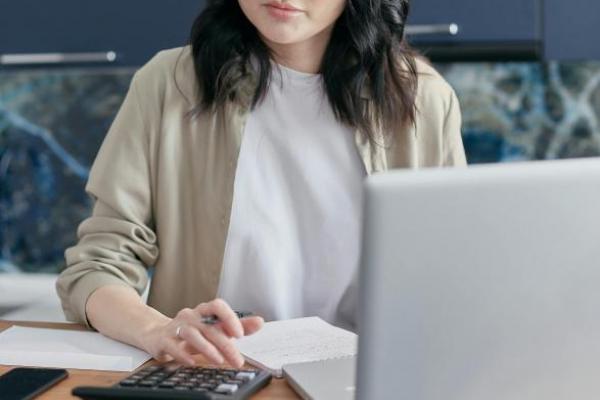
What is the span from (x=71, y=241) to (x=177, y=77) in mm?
1388

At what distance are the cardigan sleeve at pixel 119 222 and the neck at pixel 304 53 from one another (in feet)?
0.84

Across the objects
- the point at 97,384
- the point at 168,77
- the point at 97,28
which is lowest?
the point at 97,384

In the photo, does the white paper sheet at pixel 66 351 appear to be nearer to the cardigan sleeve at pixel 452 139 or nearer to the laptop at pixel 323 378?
the laptop at pixel 323 378

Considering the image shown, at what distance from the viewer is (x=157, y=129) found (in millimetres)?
1619

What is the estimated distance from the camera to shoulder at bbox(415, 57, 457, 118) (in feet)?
5.62

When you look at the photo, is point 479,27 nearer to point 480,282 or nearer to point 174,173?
point 174,173

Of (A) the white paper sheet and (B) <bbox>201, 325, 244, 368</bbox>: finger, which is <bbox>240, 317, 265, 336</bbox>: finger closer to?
(B) <bbox>201, 325, 244, 368</bbox>: finger

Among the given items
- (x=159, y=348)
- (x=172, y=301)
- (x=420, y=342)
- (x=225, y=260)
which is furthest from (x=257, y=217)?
(x=420, y=342)

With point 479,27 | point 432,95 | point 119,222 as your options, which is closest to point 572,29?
point 479,27

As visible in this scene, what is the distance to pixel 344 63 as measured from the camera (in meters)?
1.69

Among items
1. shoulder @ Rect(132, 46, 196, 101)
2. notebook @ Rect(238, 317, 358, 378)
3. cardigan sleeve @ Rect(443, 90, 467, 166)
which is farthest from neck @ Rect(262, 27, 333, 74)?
notebook @ Rect(238, 317, 358, 378)

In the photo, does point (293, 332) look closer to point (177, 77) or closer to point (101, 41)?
point (177, 77)

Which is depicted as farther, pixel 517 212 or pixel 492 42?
pixel 492 42

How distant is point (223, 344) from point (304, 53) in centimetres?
71
